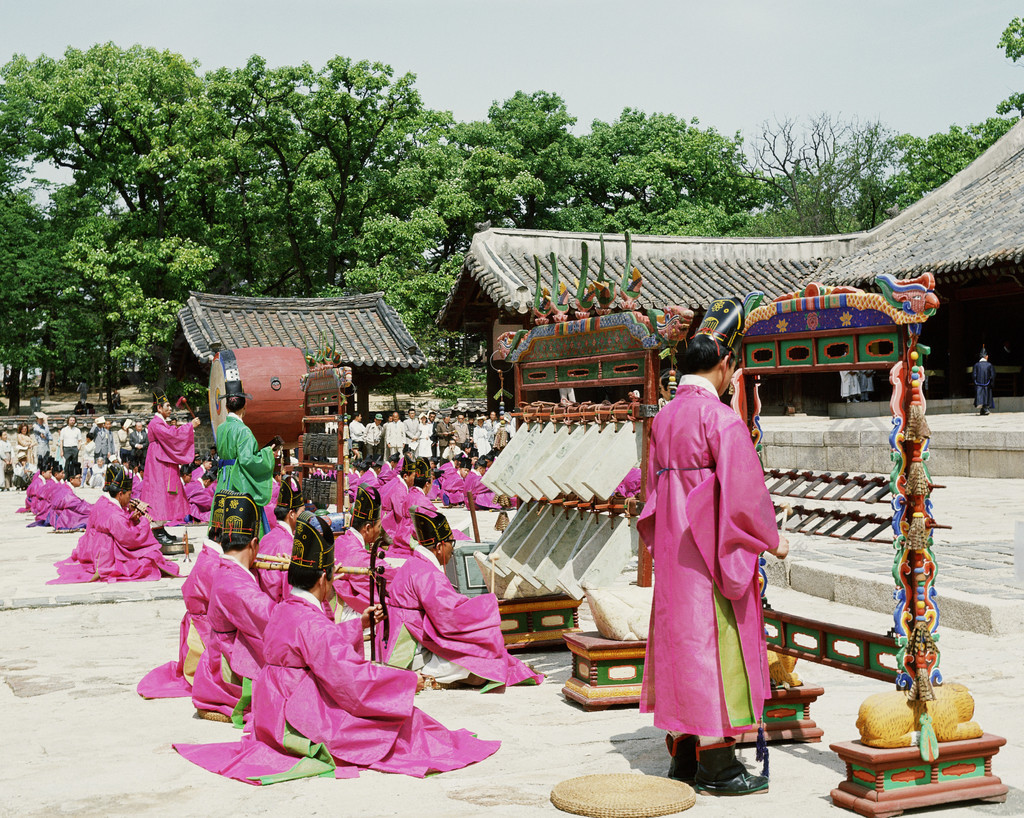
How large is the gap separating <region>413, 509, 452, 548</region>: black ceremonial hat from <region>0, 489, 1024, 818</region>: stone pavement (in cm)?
95

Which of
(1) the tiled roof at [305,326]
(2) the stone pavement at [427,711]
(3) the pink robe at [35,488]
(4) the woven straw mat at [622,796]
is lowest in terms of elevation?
(2) the stone pavement at [427,711]

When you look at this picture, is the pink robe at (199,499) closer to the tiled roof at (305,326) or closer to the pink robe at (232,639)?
the tiled roof at (305,326)

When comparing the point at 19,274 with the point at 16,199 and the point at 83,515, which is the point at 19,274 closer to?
the point at 16,199

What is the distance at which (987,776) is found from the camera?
4094mm

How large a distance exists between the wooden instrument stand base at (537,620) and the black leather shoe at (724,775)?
9.09 feet

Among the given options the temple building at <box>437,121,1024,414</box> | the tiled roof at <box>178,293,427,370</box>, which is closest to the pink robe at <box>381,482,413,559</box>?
the temple building at <box>437,121,1024,414</box>

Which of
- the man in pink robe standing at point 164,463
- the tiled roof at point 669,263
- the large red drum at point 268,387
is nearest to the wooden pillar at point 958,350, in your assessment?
the tiled roof at point 669,263

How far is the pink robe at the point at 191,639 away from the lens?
6.30m

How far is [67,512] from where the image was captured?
16.3m

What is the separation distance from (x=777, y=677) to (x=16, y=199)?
32.0 meters

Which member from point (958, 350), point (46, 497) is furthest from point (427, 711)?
point (958, 350)

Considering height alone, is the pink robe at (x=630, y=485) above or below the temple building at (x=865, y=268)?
below

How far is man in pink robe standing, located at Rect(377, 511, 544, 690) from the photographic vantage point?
6.40 meters

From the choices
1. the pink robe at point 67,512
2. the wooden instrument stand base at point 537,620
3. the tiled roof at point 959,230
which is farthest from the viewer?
the pink robe at point 67,512
